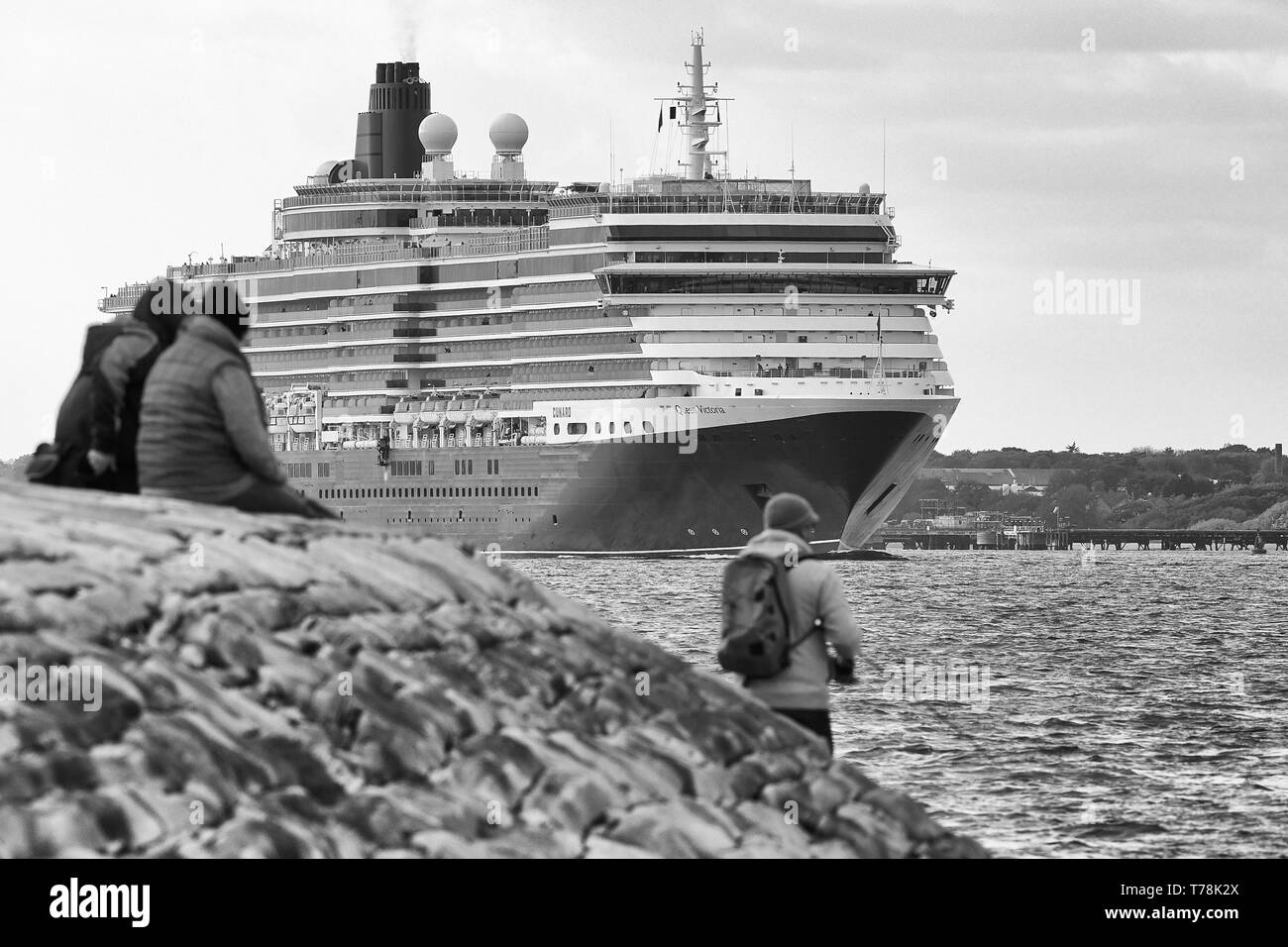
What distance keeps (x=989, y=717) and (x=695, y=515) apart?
133ft

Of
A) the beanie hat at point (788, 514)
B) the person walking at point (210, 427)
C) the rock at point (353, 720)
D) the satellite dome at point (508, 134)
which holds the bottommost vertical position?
the rock at point (353, 720)

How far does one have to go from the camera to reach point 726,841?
10.5 metres

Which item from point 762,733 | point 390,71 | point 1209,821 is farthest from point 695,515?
point 762,733

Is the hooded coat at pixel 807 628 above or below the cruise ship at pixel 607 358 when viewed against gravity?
below

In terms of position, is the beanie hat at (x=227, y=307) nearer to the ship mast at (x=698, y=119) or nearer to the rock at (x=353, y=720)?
the rock at (x=353, y=720)

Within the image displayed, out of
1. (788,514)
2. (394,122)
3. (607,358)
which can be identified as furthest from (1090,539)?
(788,514)

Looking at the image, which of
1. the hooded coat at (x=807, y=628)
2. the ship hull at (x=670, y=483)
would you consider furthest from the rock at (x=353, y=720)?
the ship hull at (x=670, y=483)

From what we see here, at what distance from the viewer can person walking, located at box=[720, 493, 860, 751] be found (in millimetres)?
11336

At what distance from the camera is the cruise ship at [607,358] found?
224ft

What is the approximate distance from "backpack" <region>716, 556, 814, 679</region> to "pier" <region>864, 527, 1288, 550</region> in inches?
5444

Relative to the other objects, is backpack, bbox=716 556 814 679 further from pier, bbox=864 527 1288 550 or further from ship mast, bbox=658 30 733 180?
pier, bbox=864 527 1288 550

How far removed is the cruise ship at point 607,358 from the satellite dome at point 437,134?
1.69 m

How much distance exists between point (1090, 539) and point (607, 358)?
93639 millimetres

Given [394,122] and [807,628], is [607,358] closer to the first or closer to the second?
[394,122]
